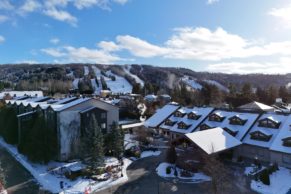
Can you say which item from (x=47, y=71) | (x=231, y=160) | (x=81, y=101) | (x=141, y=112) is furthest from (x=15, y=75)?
(x=231, y=160)

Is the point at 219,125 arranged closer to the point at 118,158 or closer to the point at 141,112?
the point at 118,158

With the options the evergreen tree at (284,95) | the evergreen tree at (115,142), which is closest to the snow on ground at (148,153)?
the evergreen tree at (115,142)

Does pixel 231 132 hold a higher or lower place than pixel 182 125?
higher

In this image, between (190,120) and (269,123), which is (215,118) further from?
(269,123)

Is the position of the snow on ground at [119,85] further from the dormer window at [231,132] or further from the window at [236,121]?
the dormer window at [231,132]

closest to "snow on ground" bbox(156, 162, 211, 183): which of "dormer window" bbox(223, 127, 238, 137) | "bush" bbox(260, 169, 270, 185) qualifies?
"bush" bbox(260, 169, 270, 185)

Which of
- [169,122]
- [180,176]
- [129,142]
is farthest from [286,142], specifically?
[129,142]
